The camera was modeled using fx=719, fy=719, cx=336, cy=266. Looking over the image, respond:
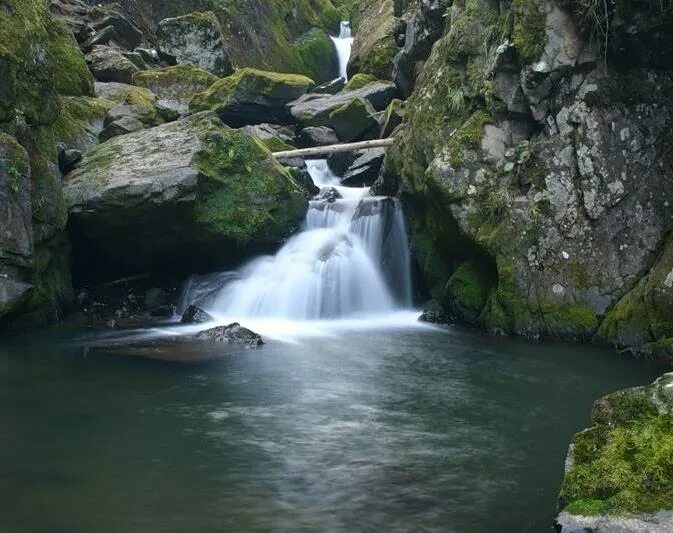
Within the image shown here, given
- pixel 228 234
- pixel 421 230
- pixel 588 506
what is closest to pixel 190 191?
pixel 228 234

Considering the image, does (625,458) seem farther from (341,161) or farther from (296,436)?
(341,161)

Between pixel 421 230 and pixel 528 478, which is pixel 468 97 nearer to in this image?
pixel 421 230

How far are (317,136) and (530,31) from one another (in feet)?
30.0

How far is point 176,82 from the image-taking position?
2352 centimetres

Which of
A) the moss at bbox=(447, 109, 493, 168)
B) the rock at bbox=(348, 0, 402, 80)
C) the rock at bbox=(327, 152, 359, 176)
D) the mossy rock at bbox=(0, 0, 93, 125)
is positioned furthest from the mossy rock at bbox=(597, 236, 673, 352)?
the rock at bbox=(348, 0, 402, 80)

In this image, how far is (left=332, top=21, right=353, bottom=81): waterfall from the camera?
3081cm

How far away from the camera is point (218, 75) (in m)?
26.6

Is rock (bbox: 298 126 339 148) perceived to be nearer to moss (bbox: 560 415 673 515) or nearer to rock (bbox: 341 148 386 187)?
rock (bbox: 341 148 386 187)

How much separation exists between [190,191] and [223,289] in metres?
2.14

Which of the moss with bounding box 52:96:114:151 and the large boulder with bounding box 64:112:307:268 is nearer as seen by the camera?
the large boulder with bounding box 64:112:307:268

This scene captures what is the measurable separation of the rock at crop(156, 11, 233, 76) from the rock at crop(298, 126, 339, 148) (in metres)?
7.50

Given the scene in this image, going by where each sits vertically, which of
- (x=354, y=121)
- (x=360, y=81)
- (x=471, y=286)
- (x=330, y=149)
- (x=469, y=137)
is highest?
(x=360, y=81)

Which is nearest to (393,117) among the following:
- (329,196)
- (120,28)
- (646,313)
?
(329,196)

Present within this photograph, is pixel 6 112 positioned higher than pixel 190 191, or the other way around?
pixel 6 112
